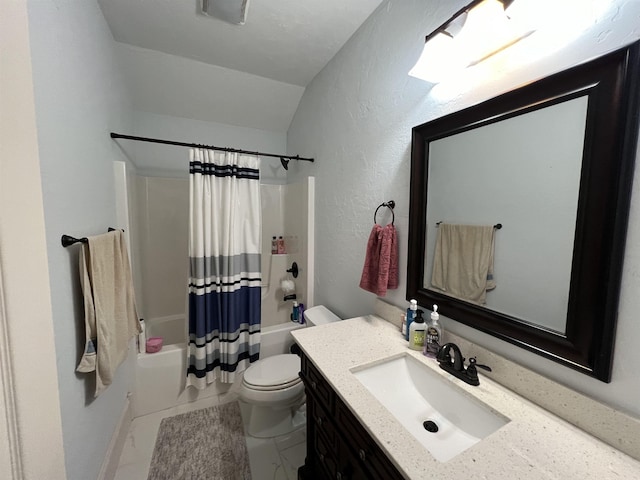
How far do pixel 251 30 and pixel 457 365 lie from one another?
2.04m

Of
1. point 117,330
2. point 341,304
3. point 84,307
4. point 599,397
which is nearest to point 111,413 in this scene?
point 117,330

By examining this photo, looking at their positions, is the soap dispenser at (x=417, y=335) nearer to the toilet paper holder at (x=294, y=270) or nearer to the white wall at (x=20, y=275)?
the white wall at (x=20, y=275)

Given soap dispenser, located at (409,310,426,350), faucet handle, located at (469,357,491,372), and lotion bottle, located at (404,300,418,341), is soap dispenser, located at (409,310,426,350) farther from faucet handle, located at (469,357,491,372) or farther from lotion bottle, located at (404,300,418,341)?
faucet handle, located at (469,357,491,372)

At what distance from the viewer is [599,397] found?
653 millimetres

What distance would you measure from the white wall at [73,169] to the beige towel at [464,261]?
1476mm

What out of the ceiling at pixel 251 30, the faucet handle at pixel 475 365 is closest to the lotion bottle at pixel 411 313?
the faucet handle at pixel 475 365

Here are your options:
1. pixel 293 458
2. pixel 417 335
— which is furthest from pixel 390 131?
pixel 293 458

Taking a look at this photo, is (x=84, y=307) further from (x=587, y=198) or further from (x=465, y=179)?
(x=587, y=198)

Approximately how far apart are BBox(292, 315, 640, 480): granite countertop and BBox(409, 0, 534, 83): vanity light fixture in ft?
3.73

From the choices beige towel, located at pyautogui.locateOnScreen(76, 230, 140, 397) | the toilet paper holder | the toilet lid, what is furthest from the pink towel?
beige towel, located at pyautogui.locateOnScreen(76, 230, 140, 397)

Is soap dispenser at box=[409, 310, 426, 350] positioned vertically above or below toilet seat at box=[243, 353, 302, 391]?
above

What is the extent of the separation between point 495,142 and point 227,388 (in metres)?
2.32

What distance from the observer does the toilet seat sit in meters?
1.52

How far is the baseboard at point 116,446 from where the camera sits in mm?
1264
